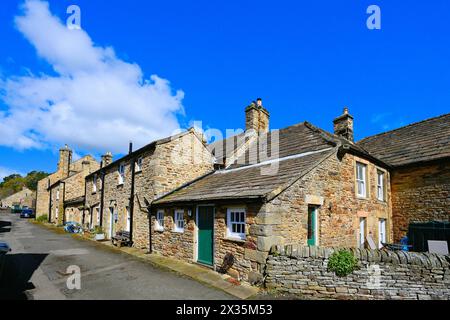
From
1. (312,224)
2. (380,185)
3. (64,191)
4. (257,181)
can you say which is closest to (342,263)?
(312,224)

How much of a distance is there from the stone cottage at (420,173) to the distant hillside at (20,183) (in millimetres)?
103887

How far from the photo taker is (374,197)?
1397cm

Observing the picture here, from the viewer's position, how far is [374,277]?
754cm

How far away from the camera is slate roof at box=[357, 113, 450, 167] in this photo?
575 inches

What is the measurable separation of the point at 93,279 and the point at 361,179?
12.6 meters

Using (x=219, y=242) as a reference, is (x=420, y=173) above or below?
above

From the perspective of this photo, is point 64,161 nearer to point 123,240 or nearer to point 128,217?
point 128,217

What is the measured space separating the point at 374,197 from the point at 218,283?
9.87 m

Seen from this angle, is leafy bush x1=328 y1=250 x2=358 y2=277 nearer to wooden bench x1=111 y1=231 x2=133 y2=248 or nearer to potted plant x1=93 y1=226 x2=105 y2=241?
wooden bench x1=111 y1=231 x2=133 y2=248

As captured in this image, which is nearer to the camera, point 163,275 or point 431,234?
point 163,275

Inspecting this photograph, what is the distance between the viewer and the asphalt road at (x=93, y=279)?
757cm

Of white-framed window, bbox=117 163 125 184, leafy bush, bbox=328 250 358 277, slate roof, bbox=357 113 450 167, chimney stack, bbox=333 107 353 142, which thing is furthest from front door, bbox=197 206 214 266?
slate roof, bbox=357 113 450 167

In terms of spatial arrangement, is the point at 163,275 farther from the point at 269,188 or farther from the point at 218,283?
the point at 269,188
